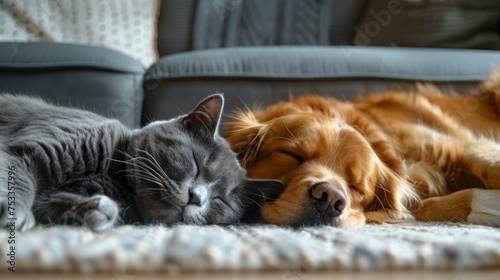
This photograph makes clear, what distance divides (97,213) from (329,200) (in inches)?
25.5

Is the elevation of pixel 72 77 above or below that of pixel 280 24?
below

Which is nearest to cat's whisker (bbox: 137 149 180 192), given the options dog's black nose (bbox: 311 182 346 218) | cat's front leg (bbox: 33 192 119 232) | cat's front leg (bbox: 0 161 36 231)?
cat's front leg (bbox: 33 192 119 232)

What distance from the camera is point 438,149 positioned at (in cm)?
181

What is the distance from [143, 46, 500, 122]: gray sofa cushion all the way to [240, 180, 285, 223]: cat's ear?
2.60 feet

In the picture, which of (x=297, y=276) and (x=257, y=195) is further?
(x=257, y=195)

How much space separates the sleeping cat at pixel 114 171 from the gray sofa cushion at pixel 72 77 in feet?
2.12

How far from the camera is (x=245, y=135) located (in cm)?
170

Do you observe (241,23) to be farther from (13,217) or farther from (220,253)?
(220,253)

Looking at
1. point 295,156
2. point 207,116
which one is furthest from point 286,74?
point 207,116

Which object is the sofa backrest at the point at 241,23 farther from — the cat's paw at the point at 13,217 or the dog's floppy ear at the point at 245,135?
the cat's paw at the point at 13,217

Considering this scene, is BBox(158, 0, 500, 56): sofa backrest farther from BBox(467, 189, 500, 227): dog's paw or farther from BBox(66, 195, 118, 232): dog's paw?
BBox(66, 195, 118, 232): dog's paw

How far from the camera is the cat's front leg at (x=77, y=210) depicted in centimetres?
95

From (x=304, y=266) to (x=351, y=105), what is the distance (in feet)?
4.19

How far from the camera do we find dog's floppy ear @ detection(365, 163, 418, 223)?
5.34ft
